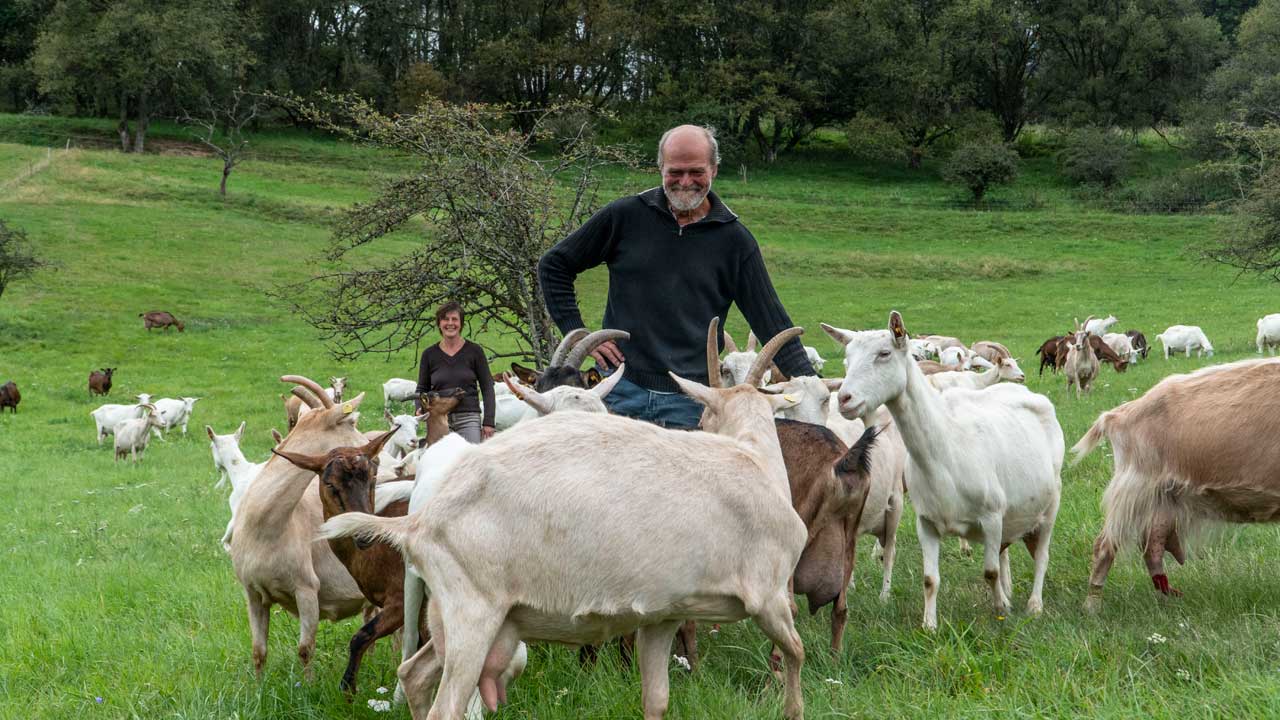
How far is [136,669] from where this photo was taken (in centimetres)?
560

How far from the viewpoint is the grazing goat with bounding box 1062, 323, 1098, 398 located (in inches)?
782

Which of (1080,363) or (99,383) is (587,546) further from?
(99,383)

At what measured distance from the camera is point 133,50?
50.0 metres

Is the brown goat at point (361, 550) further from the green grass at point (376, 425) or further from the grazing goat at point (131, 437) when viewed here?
the grazing goat at point (131, 437)

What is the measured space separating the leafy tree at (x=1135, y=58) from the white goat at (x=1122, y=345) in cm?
4278

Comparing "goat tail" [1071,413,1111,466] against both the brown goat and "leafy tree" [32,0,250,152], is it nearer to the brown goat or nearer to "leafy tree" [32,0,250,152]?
the brown goat

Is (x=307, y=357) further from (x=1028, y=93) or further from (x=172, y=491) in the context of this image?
(x=1028, y=93)

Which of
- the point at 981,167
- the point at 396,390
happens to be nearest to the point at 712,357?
the point at 396,390

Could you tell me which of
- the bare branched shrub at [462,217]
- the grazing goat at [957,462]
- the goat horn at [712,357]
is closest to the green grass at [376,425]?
the grazing goat at [957,462]

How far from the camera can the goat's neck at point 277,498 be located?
539 cm

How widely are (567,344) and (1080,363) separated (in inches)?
644

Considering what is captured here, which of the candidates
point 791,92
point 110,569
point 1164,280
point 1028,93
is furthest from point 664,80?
point 110,569

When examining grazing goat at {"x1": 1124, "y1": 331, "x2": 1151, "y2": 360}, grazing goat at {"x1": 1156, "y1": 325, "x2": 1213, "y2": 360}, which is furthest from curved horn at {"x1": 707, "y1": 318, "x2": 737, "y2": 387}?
grazing goat at {"x1": 1124, "y1": 331, "x2": 1151, "y2": 360}

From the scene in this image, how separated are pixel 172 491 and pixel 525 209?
592 centimetres
